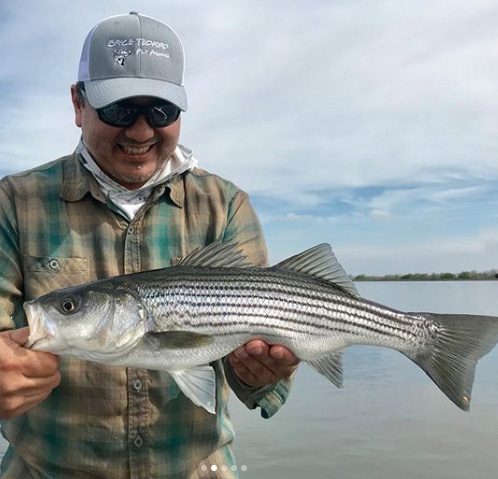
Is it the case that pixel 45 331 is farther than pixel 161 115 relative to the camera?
No

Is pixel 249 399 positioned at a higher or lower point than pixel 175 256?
lower

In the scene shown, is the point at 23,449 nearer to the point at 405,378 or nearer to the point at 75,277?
the point at 75,277

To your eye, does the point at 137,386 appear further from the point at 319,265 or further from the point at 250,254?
the point at 319,265

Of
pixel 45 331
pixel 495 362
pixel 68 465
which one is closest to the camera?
pixel 45 331

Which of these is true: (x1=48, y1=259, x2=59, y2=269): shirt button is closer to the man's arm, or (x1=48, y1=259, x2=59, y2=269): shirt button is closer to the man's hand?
the man's arm

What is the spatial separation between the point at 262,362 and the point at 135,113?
170cm

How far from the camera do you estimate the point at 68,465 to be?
4023 millimetres

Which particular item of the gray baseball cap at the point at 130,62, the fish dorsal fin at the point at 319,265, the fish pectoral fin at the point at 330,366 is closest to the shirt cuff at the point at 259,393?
the fish pectoral fin at the point at 330,366

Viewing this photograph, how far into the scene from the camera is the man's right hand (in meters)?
3.32

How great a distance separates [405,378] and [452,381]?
14415 mm

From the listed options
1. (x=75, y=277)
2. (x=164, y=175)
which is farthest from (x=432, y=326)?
(x=75, y=277)

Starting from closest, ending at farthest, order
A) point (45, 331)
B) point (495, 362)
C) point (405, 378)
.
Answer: point (45, 331), point (405, 378), point (495, 362)

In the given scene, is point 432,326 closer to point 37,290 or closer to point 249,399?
point 249,399

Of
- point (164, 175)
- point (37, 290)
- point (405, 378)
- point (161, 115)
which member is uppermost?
point (161, 115)
